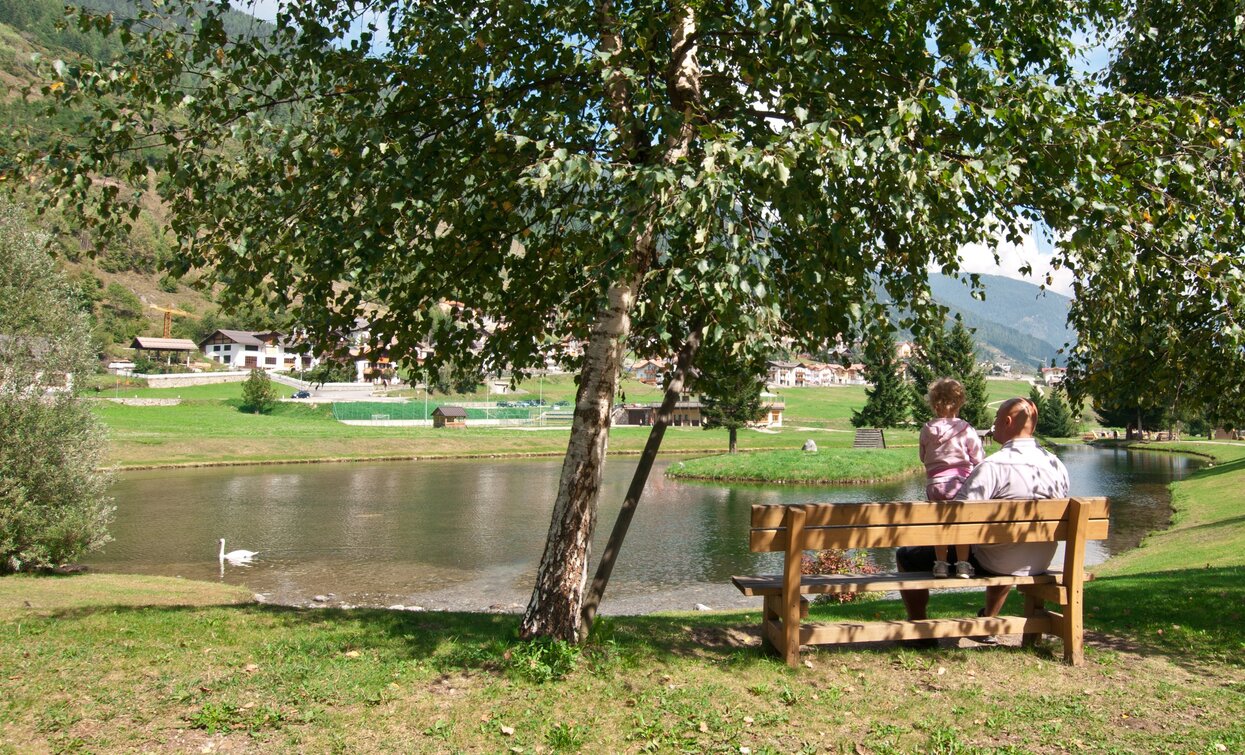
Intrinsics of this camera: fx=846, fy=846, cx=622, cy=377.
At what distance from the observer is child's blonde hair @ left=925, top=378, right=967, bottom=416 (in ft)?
26.2

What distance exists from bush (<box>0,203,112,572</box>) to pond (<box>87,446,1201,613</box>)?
3.34m

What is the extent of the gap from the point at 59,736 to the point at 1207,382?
13274mm

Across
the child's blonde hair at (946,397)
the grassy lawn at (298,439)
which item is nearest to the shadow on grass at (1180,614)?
the child's blonde hair at (946,397)

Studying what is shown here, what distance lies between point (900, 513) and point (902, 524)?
0.31 feet

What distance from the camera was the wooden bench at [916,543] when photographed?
683cm

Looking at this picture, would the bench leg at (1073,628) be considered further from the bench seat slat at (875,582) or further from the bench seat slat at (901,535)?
the bench seat slat at (901,535)

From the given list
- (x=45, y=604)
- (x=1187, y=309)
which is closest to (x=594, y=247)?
(x=1187, y=309)

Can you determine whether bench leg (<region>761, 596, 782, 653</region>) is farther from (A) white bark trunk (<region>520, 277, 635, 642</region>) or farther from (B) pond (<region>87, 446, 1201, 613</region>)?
(B) pond (<region>87, 446, 1201, 613</region>)

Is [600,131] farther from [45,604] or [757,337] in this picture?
[45,604]

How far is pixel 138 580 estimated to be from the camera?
18.3 m

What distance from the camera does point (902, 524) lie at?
689 cm

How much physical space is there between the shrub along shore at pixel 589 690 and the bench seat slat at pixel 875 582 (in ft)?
2.04

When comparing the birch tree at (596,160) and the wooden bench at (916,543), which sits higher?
the birch tree at (596,160)

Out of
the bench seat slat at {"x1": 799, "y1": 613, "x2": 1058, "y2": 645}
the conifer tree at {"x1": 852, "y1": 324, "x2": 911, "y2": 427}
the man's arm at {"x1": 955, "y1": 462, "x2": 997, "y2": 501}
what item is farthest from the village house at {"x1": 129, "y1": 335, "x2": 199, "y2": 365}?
the man's arm at {"x1": 955, "y1": 462, "x2": 997, "y2": 501}
